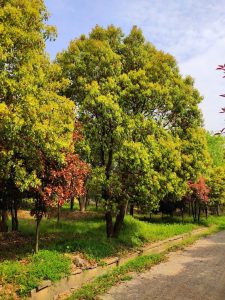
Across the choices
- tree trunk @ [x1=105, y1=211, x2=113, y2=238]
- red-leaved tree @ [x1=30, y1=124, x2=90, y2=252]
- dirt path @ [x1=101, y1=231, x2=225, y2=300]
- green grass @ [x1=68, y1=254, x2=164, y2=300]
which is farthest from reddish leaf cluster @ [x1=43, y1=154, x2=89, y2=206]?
tree trunk @ [x1=105, y1=211, x2=113, y2=238]

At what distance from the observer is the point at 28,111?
11.6 meters

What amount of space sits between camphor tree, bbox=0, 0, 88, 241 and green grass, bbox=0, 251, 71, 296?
172cm

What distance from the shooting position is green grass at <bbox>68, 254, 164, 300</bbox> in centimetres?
1187

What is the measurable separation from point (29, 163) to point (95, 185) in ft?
17.8

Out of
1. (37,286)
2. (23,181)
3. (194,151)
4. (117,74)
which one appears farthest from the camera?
(194,151)

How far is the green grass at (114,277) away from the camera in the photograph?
11867 millimetres

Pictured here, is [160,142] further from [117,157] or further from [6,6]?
[6,6]

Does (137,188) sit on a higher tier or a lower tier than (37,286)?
higher

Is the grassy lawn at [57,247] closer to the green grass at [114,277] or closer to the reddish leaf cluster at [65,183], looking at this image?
the green grass at [114,277]

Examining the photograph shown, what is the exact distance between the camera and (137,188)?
1711 centimetres

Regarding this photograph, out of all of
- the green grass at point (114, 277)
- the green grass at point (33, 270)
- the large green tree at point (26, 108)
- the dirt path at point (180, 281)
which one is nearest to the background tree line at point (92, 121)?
the large green tree at point (26, 108)

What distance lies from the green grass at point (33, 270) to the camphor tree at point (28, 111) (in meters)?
1.72

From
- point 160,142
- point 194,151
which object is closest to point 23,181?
point 160,142

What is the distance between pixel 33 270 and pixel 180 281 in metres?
5.64
